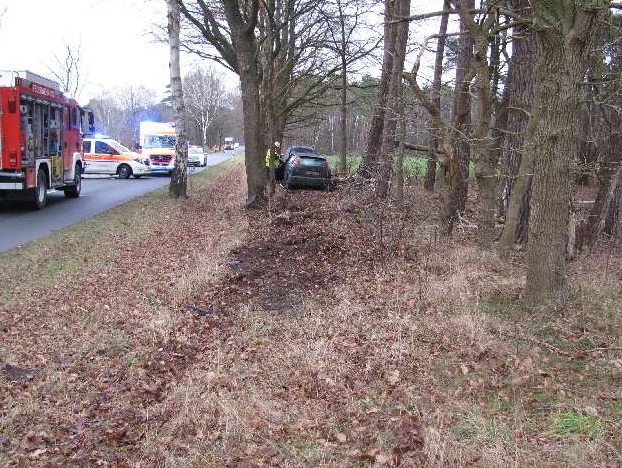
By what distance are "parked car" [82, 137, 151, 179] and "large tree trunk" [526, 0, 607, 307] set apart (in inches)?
1087

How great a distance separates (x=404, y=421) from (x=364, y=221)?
7.89 m

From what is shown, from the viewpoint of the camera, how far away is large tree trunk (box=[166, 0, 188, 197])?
17.9 meters

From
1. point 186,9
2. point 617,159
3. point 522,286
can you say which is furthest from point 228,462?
point 186,9

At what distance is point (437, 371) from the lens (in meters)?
5.23

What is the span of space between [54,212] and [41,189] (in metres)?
1.03

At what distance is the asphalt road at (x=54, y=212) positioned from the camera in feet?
40.4

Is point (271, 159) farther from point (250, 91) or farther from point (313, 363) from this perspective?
point (313, 363)

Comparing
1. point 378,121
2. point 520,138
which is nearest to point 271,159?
point 378,121

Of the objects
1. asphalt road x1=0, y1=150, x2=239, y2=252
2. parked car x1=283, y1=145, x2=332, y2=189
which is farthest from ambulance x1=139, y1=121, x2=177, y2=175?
parked car x1=283, y1=145, x2=332, y2=189

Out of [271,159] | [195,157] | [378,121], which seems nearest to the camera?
[271,159]

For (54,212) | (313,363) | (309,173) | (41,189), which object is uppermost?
(309,173)

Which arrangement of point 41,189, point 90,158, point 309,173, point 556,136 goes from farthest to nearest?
point 90,158 < point 309,173 < point 41,189 < point 556,136

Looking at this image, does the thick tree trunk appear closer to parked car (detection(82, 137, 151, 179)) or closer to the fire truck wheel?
the fire truck wheel

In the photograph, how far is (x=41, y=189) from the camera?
53.9 feet
